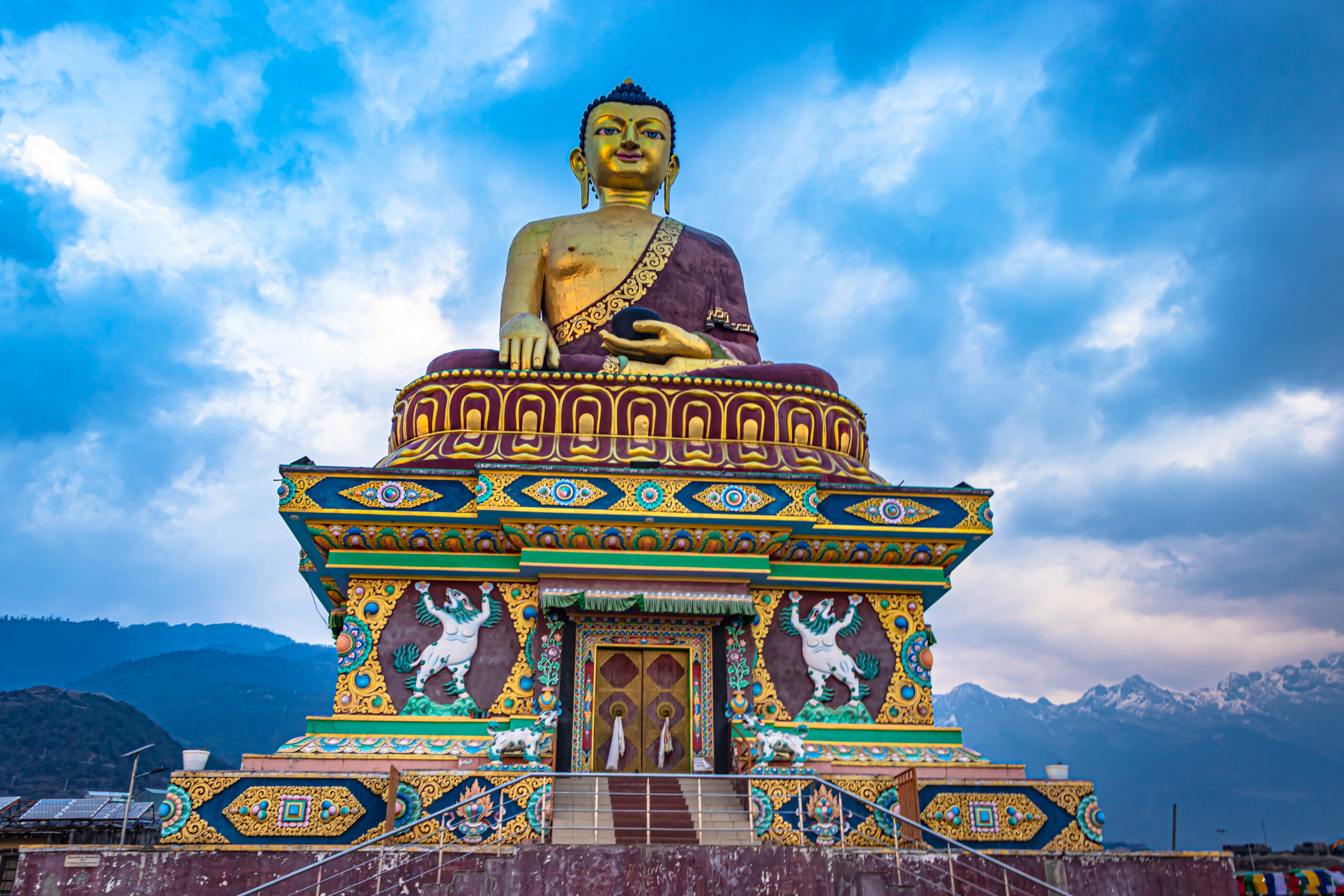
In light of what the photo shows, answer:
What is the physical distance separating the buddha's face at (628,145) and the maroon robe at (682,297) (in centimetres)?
100

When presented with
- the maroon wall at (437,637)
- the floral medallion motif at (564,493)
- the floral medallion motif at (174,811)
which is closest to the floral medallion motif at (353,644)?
the maroon wall at (437,637)

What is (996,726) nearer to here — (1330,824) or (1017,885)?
(1330,824)

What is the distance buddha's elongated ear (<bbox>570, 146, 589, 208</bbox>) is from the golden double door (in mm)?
8557

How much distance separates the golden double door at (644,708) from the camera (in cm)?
980

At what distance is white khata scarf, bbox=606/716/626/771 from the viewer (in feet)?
31.9

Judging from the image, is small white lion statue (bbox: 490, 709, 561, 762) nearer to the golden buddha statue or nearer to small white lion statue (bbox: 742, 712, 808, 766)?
small white lion statue (bbox: 742, 712, 808, 766)

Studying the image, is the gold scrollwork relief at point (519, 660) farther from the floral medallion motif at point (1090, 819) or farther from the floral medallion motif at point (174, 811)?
the floral medallion motif at point (1090, 819)

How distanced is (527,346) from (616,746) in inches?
185

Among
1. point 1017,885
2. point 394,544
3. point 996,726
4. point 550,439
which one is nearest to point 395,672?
point 394,544

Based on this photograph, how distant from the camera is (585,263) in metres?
13.9

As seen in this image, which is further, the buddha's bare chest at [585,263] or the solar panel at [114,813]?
the solar panel at [114,813]

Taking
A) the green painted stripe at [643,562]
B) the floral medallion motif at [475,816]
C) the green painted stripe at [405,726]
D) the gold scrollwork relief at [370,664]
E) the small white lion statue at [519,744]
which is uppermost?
the green painted stripe at [643,562]

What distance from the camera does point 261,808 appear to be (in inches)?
313

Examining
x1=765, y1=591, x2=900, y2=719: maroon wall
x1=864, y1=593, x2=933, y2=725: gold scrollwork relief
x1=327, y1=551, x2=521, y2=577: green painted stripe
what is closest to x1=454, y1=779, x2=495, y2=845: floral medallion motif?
x1=327, y1=551, x2=521, y2=577: green painted stripe
